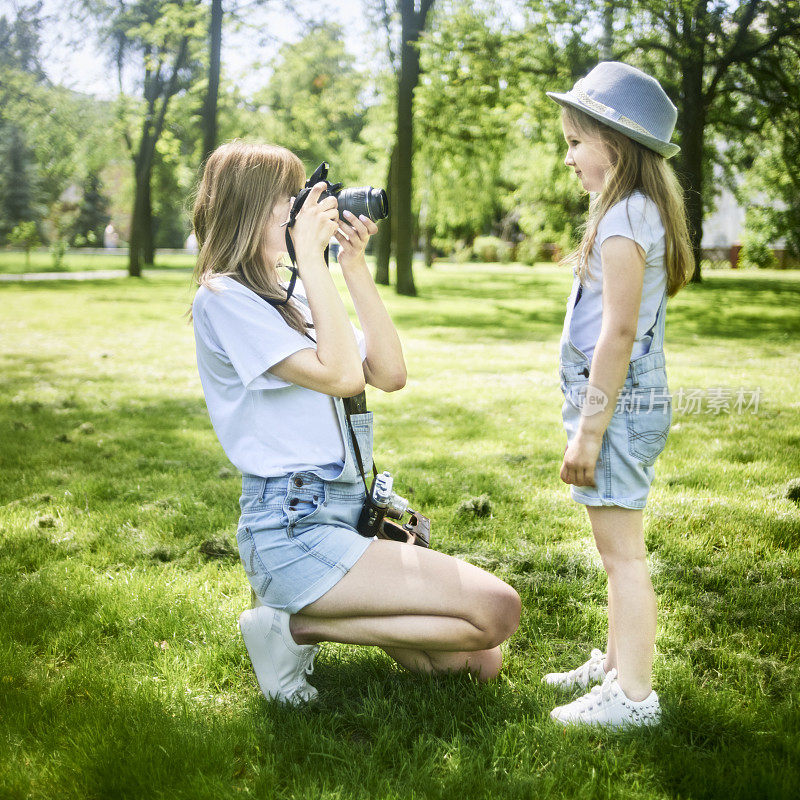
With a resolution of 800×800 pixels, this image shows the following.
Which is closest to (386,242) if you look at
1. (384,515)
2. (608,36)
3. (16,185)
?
(608,36)

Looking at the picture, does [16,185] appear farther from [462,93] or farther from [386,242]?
[462,93]

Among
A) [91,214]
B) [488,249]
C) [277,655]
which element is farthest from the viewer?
[91,214]

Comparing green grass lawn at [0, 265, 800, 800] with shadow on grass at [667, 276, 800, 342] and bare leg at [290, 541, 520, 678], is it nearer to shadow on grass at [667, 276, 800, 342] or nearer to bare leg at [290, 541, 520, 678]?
bare leg at [290, 541, 520, 678]

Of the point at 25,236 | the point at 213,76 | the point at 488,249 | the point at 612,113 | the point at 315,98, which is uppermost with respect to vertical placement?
the point at 315,98

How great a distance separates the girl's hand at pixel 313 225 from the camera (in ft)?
7.67

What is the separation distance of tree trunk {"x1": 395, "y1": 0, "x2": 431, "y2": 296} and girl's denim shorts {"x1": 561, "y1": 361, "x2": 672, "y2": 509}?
16070 mm

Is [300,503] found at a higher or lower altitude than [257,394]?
lower

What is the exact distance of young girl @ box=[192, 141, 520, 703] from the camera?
231 centimetres

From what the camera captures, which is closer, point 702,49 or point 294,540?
point 294,540

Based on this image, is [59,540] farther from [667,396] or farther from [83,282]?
[83,282]

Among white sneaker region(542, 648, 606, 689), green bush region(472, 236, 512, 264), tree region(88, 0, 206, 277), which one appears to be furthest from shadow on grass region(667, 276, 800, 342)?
green bush region(472, 236, 512, 264)

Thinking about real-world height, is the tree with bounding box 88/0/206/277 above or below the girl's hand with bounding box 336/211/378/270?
above

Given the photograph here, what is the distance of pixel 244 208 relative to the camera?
2479mm

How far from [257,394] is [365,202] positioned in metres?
0.71
